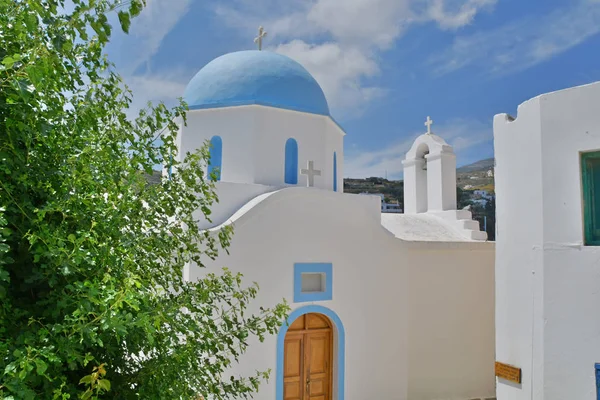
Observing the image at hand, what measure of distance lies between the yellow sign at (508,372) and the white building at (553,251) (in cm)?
5

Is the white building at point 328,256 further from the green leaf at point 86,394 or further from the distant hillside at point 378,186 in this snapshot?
the distant hillside at point 378,186

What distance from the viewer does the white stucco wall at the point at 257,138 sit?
27.6 feet

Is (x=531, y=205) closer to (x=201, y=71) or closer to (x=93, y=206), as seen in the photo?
(x=93, y=206)

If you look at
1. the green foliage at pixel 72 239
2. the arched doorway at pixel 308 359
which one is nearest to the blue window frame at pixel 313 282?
the arched doorway at pixel 308 359

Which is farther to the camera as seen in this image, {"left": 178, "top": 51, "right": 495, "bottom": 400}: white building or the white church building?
{"left": 178, "top": 51, "right": 495, "bottom": 400}: white building

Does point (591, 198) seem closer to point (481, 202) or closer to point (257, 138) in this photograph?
point (257, 138)

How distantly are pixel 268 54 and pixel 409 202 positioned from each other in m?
4.52

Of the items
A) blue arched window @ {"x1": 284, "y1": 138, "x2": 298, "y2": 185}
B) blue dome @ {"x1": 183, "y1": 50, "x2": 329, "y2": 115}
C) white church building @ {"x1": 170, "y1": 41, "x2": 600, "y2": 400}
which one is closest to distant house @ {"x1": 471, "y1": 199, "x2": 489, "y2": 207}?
white church building @ {"x1": 170, "y1": 41, "x2": 600, "y2": 400}

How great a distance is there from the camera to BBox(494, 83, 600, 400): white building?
441 cm

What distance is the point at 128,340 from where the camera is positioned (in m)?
2.14

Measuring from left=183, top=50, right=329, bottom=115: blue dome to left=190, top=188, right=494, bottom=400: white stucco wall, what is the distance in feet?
6.95

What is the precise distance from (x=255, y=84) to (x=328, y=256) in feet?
11.1

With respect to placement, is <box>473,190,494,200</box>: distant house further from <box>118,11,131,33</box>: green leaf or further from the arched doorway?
<box>118,11,131,33</box>: green leaf

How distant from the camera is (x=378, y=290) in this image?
8117mm
